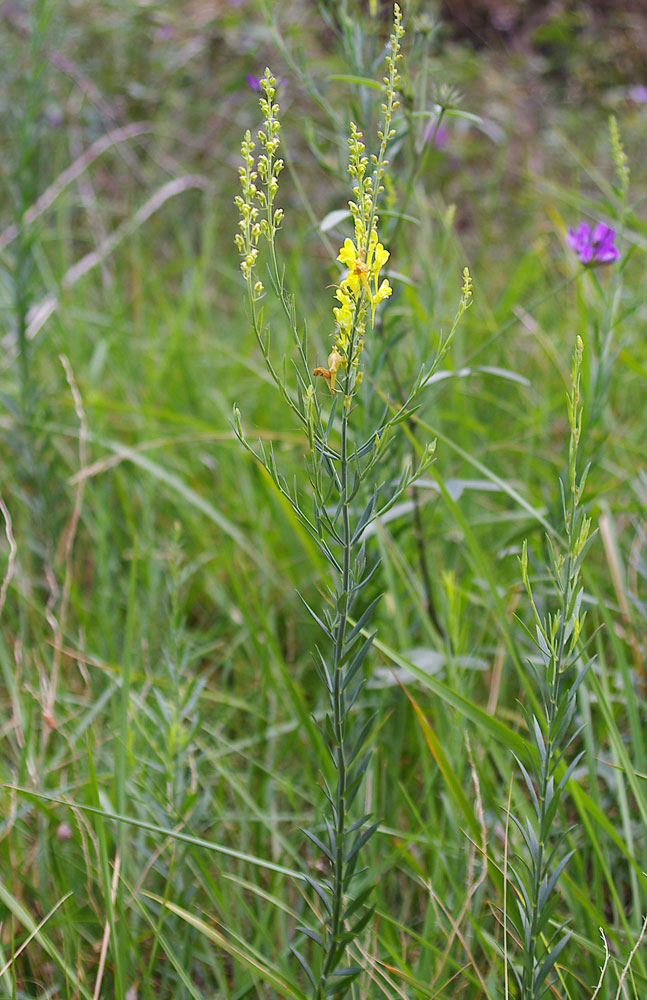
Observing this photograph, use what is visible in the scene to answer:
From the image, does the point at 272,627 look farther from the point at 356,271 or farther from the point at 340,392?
the point at 356,271

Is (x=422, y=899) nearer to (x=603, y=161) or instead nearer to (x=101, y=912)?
(x=101, y=912)

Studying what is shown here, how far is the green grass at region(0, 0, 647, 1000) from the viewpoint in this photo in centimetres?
107

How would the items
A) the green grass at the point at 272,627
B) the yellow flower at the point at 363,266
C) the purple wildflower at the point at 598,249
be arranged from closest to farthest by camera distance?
the yellow flower at the point at 363,266, the green grass at the point at 272,627, the purple wildflower at the point at 598,249

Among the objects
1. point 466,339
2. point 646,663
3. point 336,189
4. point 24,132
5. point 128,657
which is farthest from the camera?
point 336,189

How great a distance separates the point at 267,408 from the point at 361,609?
98 cm

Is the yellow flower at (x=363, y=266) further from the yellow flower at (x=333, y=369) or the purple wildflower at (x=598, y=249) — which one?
the purple wildflower at (x=598, y=249)

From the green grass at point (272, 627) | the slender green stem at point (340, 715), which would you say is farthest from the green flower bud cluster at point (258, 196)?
the green grass at point (272, 627)

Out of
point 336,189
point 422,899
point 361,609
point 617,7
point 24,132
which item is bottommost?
point 422,899

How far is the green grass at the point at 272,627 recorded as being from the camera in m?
1.07

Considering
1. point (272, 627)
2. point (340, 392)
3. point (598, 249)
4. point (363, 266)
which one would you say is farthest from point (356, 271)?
point (272, 627)

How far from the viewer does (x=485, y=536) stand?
1.84 meters

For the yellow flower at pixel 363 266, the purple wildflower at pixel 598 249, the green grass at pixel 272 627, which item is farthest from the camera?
the purple wildflower at pixel 598 249

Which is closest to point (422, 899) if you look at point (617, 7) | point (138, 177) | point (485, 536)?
point (485, 536)

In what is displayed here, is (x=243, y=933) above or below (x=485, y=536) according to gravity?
below
